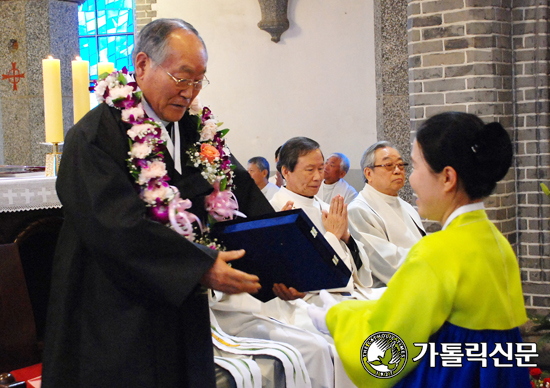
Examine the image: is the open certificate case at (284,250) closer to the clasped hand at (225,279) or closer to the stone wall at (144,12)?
the clasped hand at (225,279)

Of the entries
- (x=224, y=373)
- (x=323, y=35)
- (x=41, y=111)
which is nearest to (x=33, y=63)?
(x=41, y=111)

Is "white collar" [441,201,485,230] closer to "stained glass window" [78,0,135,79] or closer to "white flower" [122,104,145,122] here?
"white flower" [122,104,145,122]

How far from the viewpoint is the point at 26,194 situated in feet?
8.60

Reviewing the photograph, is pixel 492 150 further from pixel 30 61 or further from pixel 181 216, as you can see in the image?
pixel 30 61

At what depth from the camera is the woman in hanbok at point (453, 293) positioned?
5.79 ft

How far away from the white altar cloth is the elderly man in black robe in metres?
0.71

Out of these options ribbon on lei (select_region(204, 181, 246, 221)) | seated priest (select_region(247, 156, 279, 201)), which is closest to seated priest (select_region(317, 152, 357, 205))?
seated priest (select_region(247, 156, 279, 201))

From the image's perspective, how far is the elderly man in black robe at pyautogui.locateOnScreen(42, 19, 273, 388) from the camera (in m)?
1.85

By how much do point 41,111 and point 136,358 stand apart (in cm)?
325

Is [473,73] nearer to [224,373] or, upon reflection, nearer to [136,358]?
[224,373]

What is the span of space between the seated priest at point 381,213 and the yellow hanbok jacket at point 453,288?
7.88 feet

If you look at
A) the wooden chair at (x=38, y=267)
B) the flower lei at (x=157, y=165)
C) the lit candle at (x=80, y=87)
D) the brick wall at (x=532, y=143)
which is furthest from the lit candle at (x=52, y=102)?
the brick wall at (x=532, y=143)

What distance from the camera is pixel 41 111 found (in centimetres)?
470

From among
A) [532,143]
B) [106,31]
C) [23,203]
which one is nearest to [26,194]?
[23,203]
